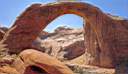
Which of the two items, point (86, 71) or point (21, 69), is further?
point (86, 71)

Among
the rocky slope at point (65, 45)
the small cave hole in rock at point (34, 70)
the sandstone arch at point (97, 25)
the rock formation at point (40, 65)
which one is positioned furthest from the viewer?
the rocky slope at point (65, 45)

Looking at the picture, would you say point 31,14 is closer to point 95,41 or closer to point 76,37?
point 95,41

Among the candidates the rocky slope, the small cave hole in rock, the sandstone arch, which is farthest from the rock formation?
the rocky slope

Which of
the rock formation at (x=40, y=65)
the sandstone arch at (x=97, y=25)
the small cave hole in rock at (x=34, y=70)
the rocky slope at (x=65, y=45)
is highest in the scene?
the rock formation at (x=40, y=65)

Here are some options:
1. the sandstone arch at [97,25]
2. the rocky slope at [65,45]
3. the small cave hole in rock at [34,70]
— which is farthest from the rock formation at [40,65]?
the rocky slope at [65,45]

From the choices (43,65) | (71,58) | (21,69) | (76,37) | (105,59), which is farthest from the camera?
(76,37)

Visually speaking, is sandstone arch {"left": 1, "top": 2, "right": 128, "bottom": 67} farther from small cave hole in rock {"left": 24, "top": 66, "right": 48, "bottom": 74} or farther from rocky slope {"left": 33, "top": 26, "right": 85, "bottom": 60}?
small cave hole in rock {"left": 24, "top": 66, "right": 48, "bottom": 74}

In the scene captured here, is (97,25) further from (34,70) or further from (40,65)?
(40,65)

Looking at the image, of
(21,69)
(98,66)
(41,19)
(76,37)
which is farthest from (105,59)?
(21,69)

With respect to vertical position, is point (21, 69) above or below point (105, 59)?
above

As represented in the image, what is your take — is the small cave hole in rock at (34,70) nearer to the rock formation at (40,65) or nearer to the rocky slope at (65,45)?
the rock formation at (40,65)

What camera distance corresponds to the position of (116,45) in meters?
23.7

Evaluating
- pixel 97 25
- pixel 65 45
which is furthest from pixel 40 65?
pixel 65 45

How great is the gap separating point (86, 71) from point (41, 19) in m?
5.05
